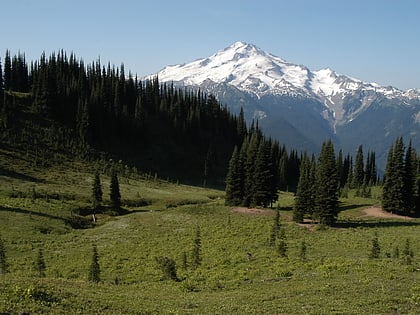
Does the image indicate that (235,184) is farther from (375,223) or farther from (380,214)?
(375,223)

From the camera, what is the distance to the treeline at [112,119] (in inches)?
4513

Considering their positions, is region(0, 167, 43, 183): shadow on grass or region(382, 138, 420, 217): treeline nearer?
region(382, 138, 420, 217): treeline

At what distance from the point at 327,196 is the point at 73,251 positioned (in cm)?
3580

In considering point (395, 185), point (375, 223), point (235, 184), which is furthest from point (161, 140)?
point (375, 223)

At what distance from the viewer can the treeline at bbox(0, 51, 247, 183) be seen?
114638 mm

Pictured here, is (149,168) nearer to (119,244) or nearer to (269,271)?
(119,244)

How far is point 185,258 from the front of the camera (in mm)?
35812

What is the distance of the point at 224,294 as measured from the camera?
973 inches

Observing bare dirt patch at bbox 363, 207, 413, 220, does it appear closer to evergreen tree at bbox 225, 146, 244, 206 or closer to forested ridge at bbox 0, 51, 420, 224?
forested ridge at bbox 0, 51, 420, 224

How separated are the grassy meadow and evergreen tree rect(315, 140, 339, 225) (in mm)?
2541

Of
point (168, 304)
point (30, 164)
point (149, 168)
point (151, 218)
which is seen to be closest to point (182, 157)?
point (149, 168)

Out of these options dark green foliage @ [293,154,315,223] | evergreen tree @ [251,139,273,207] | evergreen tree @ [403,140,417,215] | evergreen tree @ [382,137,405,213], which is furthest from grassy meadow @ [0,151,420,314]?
evergreen tree @ [403,140,417,215]

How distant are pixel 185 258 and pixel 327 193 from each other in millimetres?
29654

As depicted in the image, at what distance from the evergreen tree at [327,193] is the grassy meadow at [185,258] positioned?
2.54 m
